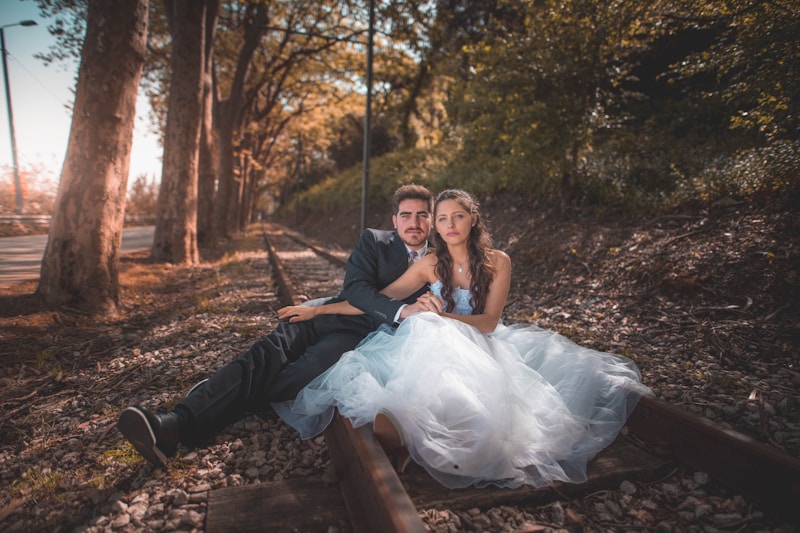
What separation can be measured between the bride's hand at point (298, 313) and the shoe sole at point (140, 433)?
1220 millimetres

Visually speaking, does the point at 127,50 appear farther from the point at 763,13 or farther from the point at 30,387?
the point at 763,13

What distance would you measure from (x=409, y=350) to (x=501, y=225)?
24.2 feet

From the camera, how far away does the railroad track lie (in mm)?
1624

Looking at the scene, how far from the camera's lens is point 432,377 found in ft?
6.74

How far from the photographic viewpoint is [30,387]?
3084mm

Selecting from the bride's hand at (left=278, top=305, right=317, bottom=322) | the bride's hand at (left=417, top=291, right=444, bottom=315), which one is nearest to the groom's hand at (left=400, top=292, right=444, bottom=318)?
the bride's hand at (left=417, top=291, right=444, bottom=315)

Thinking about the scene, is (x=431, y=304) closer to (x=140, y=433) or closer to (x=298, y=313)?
(x=298, y=313)

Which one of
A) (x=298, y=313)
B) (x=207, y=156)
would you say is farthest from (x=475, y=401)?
(x=207, y=156)

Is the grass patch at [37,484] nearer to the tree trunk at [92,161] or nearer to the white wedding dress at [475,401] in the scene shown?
the white wedding dress at [475,401]

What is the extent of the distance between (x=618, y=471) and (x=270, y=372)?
2125 mm

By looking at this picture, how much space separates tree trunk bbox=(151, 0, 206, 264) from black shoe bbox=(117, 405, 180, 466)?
7.60 meters

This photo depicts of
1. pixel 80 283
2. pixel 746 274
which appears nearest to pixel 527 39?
pixel 746 274

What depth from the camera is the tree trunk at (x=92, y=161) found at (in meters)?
4.63

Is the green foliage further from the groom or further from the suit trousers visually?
the suit trousers
